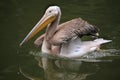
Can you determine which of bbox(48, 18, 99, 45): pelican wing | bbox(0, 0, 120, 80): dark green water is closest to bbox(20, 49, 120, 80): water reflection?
bbox(0, 0, 120, 80): dark green water


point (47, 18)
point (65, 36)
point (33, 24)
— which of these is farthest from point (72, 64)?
point (33, 24)

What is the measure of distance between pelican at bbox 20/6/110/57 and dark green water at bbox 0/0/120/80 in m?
0.37

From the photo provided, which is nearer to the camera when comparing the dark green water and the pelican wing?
the dark green water

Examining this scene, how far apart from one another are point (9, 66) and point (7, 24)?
8.27 feet

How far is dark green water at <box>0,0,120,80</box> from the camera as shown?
6773mm

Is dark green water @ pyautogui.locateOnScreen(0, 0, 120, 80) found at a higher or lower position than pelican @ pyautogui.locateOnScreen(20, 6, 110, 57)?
lower

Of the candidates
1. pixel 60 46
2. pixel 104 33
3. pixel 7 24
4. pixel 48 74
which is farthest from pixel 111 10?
pixel 48 74

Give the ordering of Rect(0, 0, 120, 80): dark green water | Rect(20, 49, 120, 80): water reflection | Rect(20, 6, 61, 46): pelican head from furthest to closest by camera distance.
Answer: Rect(20, 6, 61, 46): pelican head → Rect(0, 0, 120, 80): dark green water → Rect(20, 49, 120, 80): water reflection

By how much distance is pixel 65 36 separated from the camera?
7.11m

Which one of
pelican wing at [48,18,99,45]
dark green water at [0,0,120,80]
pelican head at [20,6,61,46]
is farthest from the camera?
pelican head at [20,6,61,46]

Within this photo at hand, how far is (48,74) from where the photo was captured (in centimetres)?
677

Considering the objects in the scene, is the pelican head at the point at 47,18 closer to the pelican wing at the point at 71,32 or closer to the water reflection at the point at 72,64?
the pelican wing at the point at 71,32

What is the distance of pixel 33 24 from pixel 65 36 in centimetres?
234

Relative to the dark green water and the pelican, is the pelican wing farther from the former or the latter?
the dark green water
